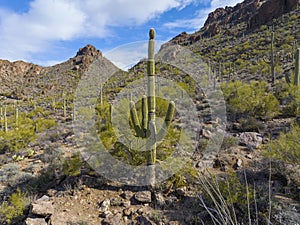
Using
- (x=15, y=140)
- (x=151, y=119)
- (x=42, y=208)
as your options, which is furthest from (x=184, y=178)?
(x=15, y=140)

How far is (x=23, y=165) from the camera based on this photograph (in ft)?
27.6

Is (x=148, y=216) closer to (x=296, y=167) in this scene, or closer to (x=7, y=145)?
(x=296, y=167)

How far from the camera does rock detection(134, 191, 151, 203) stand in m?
4.91

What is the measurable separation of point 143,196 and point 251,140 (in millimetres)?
4848

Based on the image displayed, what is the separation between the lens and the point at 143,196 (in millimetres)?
4969

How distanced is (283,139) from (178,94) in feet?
40.8

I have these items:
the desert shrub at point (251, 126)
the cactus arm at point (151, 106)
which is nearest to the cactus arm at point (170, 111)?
the cactus arm at point (151, 106)

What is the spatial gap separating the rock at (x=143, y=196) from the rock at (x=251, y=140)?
4.16 metres

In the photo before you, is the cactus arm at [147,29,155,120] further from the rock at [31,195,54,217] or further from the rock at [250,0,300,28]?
the rock at [250,0,300,28]

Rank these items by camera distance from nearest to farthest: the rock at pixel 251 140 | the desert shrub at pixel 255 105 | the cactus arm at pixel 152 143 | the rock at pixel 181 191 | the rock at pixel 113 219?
the rock at pixel 113 219
the rock at pixel 181 191
the cactus arm at pixel 152 143
the rock at pixel 251 140
the desert shrub at pixel 255 105

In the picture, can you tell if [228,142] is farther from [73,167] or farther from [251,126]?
[73,167]

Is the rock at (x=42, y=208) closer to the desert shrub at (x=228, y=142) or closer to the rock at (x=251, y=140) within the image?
the desert shrub at (x=228, y=142)

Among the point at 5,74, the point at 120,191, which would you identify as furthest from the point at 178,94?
the point at 5,74

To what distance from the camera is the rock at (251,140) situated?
743cm
